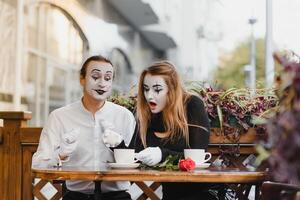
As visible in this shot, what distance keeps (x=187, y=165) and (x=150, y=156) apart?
0.22 meters

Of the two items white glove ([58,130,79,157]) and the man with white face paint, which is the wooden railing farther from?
white glove ([58,130,79,157])

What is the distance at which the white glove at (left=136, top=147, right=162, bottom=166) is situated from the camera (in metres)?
2.75

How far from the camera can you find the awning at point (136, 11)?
42.4ft

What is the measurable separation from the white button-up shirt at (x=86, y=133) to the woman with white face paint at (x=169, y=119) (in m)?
0.10

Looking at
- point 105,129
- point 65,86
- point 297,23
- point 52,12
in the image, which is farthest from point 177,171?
point 65,86

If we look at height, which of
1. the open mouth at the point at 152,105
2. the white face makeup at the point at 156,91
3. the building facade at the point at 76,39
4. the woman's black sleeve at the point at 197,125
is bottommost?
the woman's black sleeve at the point at 197,125

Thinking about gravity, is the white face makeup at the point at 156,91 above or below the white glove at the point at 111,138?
above

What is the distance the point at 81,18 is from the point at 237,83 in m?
7.01

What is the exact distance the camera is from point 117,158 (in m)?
2.76

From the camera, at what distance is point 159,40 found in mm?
17516

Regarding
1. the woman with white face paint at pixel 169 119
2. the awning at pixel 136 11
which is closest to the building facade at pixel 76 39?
the awning at pixel 136 11

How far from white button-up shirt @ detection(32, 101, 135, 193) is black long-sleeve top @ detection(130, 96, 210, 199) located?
0.38 feet

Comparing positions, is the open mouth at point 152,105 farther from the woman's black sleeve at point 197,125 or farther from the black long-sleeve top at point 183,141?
the woman's black sleeve at point 197,125

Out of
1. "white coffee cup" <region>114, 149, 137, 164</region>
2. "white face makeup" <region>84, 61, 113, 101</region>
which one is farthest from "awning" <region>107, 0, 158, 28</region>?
"white coffee cup" <region>114, 149, 137, 164</region>
